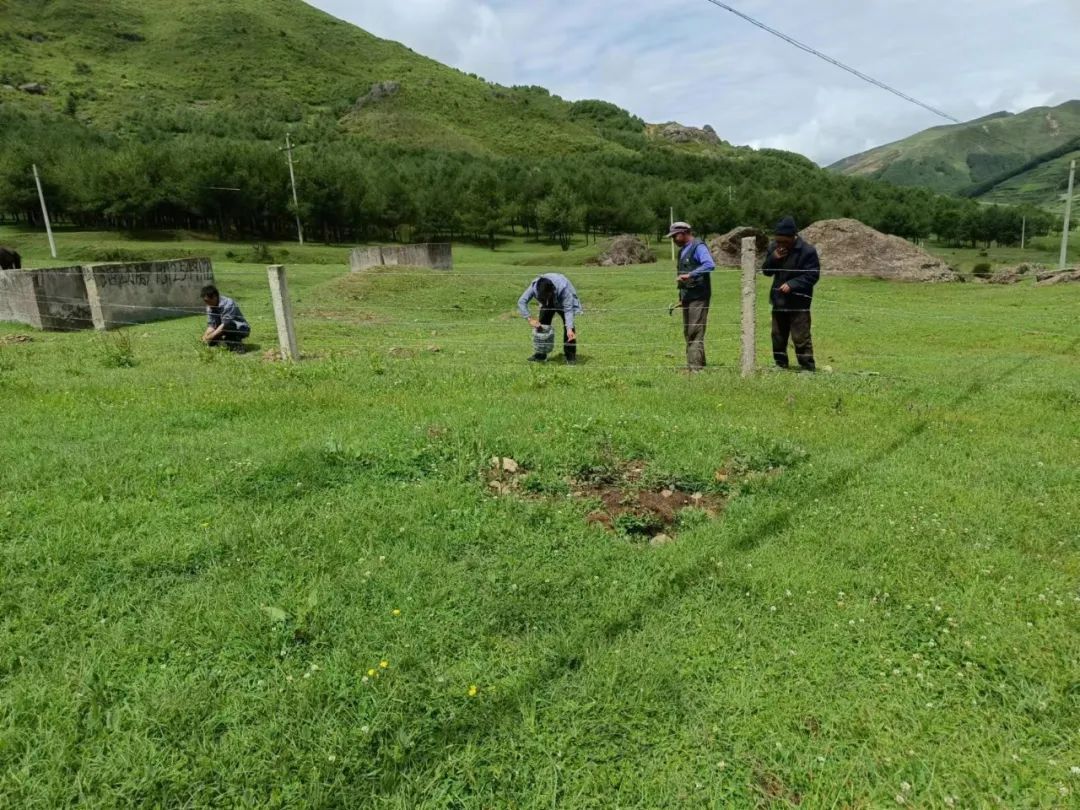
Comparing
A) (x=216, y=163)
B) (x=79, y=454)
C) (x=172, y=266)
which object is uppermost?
(x=216, y=163)

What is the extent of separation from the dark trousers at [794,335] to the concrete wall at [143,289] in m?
11.6

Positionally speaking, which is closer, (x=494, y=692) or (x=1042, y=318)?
(x=494, y=692)

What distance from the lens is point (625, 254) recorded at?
38.8m

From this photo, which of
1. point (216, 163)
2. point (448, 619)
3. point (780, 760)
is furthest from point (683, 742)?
point (216, 163)

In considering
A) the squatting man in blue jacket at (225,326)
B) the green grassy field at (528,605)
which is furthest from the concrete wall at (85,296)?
the green grassy field at (528,605)

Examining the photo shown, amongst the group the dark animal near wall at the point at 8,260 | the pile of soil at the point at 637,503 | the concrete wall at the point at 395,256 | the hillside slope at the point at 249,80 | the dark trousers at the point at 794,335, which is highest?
the hillside slope at the point at 249,80

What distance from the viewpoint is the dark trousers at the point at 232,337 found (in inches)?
420

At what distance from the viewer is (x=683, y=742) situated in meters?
2.65

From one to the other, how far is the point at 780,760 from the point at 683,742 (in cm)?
38

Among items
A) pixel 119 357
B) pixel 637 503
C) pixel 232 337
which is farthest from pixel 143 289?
pixel 637 503

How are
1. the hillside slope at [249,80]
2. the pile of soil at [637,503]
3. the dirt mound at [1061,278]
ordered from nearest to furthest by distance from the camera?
the pile of soil at [637,503] → the dirt mound at [1061,278] → the hillside slope at [249,80]

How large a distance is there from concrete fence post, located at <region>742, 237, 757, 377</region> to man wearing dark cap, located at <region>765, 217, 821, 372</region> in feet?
3.72

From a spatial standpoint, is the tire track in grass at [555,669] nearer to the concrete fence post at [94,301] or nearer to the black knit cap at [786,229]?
the black knit cap at [786,229]

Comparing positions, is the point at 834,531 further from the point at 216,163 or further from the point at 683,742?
the point at 216,163
